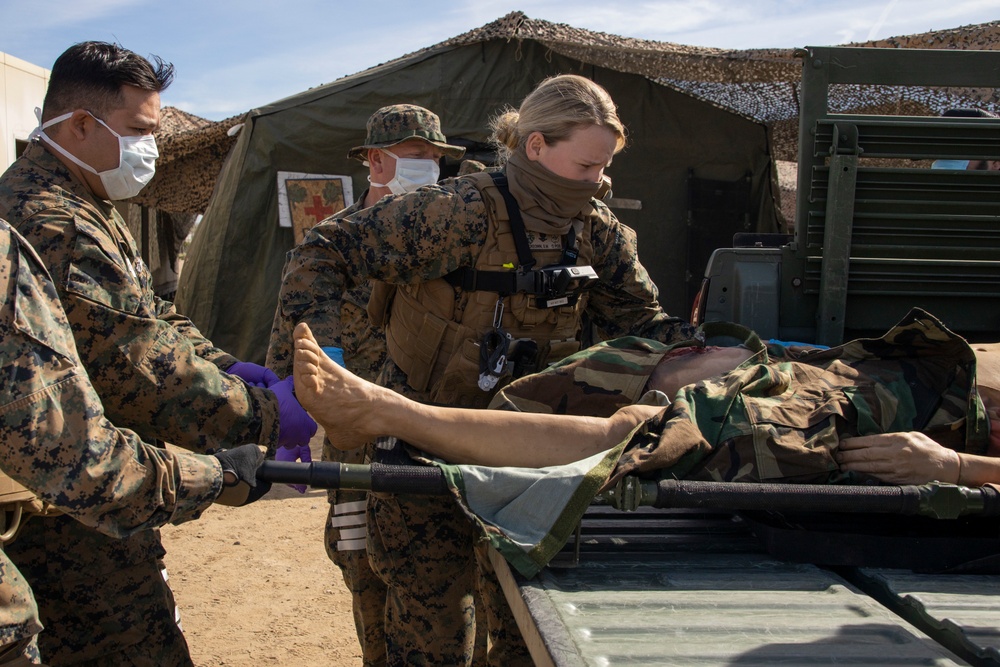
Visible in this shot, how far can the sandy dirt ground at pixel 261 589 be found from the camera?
3686 millimetres

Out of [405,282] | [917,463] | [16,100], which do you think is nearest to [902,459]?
[917,463]

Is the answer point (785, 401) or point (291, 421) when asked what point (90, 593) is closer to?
point (291, 421)

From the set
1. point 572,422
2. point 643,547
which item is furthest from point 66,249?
point 643,547

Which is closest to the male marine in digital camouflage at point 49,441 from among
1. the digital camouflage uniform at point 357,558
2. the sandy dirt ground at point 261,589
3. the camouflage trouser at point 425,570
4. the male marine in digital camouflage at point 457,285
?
the male marine in digital camouflage at point 457,285

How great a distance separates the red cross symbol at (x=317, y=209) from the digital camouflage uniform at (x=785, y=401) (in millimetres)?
5167

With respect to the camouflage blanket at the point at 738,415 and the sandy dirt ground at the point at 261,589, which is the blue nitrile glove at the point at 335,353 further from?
the sandy dirt ground at the point at 261,589

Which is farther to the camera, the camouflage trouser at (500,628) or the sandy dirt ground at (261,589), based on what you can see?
the sandy dirt ground at (261,589)

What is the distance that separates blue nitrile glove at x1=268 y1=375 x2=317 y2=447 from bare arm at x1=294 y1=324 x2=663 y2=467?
0.19m

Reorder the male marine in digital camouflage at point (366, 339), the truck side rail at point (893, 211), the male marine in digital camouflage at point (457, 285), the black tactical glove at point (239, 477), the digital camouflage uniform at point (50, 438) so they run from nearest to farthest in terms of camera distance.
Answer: the digital camouflage uniform at point (50, 438)
the black tactical glove at point (239, 477)
the male marine in digital camouflage at point (457, 285)
the male marine in digital camouflage at point (366, 339)
the truck side rail at point (893, 211)

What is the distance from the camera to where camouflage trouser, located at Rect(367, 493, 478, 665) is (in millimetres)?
2639

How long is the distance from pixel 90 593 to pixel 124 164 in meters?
1.11

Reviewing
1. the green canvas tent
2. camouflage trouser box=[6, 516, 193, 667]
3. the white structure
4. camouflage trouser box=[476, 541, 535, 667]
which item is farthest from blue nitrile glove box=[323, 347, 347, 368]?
the white structure

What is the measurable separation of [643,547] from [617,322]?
113cm

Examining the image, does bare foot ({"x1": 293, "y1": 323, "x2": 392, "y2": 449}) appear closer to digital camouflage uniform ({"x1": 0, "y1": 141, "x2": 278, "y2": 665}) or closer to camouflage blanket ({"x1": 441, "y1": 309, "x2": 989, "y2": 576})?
digital camouflage uniform ({"x1": 0, "y1": 141, "x2": 278, "y2": 665})
